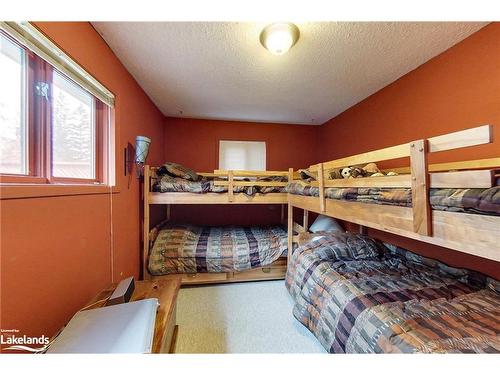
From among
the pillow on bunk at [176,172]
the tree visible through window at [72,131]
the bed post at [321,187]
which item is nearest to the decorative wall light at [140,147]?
the tree visible through window at [72,131]

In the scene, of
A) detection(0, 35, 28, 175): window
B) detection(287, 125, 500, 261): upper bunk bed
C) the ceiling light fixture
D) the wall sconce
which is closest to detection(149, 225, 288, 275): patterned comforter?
the wall sconce

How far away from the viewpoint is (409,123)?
77.4 inches

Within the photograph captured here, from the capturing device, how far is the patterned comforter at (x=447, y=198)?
2.16 ft

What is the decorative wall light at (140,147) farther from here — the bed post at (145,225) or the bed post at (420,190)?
the bed post at (420,190)

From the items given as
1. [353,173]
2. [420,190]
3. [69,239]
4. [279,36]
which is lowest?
[69,239]

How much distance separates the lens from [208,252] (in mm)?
2281

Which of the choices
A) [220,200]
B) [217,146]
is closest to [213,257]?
[220,200]

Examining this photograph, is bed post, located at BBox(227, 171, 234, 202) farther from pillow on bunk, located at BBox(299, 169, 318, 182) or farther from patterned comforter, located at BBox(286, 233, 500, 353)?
patterned comforter, located at BBox(286, 233, 500, 353)

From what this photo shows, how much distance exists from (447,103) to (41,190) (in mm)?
2857

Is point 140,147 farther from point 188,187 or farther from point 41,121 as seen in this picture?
point 41,121

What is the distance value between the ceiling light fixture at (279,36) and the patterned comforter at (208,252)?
6.63ft

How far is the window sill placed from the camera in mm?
767
